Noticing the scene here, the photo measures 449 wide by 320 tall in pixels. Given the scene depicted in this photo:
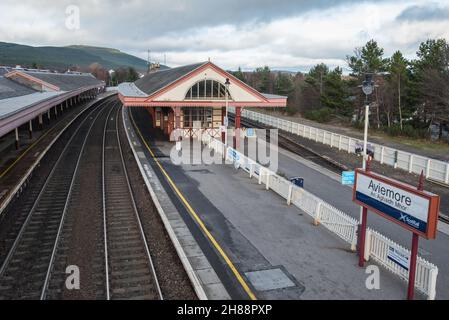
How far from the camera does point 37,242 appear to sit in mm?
13844

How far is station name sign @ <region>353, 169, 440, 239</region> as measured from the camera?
28.7 feet

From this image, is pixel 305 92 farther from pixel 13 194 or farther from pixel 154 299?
pixel 154 299

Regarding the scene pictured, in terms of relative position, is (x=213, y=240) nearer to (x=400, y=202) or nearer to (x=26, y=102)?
(x=400, y=202)

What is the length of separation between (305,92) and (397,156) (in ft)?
175

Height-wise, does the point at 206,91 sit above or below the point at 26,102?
above

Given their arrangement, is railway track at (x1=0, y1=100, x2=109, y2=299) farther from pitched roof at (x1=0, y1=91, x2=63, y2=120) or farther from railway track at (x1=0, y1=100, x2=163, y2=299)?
pitched roof at (x1=0, y1=91, x2=63, y2=120)

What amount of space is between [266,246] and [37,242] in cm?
804

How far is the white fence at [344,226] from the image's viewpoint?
32.6ft

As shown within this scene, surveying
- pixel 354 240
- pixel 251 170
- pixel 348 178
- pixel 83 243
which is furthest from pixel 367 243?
pixel 251 170

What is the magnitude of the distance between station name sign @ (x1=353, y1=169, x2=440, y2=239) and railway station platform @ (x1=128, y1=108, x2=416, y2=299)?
6.80 feet

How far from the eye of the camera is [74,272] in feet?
38.2

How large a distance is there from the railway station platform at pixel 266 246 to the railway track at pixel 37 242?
4.85 m

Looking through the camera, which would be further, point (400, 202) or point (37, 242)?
point (37, 242)
